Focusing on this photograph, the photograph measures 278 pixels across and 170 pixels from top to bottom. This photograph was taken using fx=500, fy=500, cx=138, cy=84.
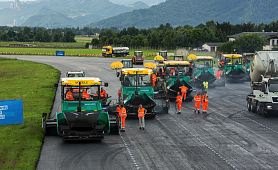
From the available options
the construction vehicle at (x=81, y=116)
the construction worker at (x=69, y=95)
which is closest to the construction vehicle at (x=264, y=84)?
the construction vehicle at (x=81, y=116)

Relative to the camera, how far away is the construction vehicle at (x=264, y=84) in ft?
98.1

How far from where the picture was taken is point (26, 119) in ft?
92.1

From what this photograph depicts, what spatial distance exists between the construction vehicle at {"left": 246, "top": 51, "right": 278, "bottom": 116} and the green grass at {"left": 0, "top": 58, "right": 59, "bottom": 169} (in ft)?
43.1

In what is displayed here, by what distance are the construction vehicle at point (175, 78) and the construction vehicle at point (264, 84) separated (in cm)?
513

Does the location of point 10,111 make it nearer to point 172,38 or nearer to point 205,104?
point 205,104

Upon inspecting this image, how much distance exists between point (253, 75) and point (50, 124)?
17123mm

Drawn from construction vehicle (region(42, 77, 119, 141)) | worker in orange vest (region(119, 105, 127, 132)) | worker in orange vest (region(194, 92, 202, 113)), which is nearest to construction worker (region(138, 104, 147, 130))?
worker in orange vest (region(119, 105, 127, 132))

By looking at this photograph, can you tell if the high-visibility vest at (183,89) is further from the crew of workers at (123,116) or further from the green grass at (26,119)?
the crew of workers at (123,116)

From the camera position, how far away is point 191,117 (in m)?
29.8

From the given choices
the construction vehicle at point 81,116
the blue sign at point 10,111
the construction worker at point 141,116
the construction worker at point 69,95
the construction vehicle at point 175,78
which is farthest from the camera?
the construction vehicle at point 175,78

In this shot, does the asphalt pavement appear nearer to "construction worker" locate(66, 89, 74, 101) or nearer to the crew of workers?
the crew of workers

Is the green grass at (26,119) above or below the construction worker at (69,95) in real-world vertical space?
below

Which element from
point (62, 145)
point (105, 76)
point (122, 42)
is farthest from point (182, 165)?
point (122, 42)

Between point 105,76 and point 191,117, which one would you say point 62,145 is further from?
point 105,76
